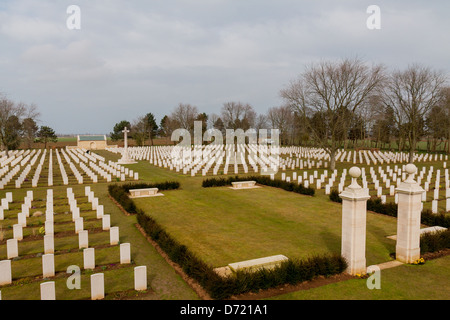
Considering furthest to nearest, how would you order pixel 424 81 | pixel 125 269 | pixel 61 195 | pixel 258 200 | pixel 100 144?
pixel 100 144 < pixel 424 81 < pixel 61 195 < pixel 258 200 < pixel 125 269

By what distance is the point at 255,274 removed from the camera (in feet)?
21.1

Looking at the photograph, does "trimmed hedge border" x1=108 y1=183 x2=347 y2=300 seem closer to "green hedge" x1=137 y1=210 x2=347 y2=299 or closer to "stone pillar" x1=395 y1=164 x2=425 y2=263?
"green hedge" x1=137 y1=210 x2=347 y2=299

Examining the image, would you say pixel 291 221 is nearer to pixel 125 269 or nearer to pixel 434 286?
pixel 434 286

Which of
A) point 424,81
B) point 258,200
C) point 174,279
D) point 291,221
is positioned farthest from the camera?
point 424,81

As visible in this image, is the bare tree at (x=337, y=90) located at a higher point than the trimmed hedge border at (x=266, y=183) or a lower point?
higher

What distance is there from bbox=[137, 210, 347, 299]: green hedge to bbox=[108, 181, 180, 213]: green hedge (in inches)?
249

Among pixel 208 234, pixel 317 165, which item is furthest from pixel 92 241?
pixel 317 165

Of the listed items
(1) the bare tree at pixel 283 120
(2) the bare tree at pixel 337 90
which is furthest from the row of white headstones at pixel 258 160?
(1) the bare tree at pixel 283 120

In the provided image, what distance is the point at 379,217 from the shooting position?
41.4 ft

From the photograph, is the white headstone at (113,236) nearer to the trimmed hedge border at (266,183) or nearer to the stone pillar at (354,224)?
the stone pillar at (354,224)

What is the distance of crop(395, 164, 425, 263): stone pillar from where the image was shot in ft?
25.1

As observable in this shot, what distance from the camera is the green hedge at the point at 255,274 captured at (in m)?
6.11

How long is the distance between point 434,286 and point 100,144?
66.2 m

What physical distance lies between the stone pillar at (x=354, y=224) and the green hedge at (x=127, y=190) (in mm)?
9110
